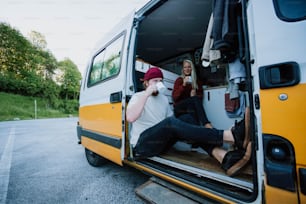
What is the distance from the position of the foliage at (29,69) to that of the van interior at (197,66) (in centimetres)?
2471

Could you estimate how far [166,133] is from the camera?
5.08ft

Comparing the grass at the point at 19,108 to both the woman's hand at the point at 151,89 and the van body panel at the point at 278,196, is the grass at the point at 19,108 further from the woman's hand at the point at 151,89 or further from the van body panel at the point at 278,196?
the van body panel at the point at 278,196

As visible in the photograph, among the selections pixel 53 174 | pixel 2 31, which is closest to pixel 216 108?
pixel 53 174

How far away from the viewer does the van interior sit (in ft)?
3.54

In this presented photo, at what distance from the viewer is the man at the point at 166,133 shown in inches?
47.9

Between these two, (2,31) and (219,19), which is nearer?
(219,19)

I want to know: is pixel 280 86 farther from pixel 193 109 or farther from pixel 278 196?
pixel 193 109

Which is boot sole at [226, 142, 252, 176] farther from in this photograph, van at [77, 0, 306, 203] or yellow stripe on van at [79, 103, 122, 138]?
yellow stripe on van at [79, 103, 122, 138]

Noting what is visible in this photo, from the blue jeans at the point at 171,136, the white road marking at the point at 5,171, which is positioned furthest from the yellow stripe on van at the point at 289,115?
the white road marking at the point at 5,171

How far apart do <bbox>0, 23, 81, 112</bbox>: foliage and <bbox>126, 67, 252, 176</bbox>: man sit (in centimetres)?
2589

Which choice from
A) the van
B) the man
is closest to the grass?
the van

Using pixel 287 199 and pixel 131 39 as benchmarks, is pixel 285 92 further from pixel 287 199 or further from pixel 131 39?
pixel 131 39

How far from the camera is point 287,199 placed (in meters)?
0.72

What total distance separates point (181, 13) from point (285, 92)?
2.28 meters
